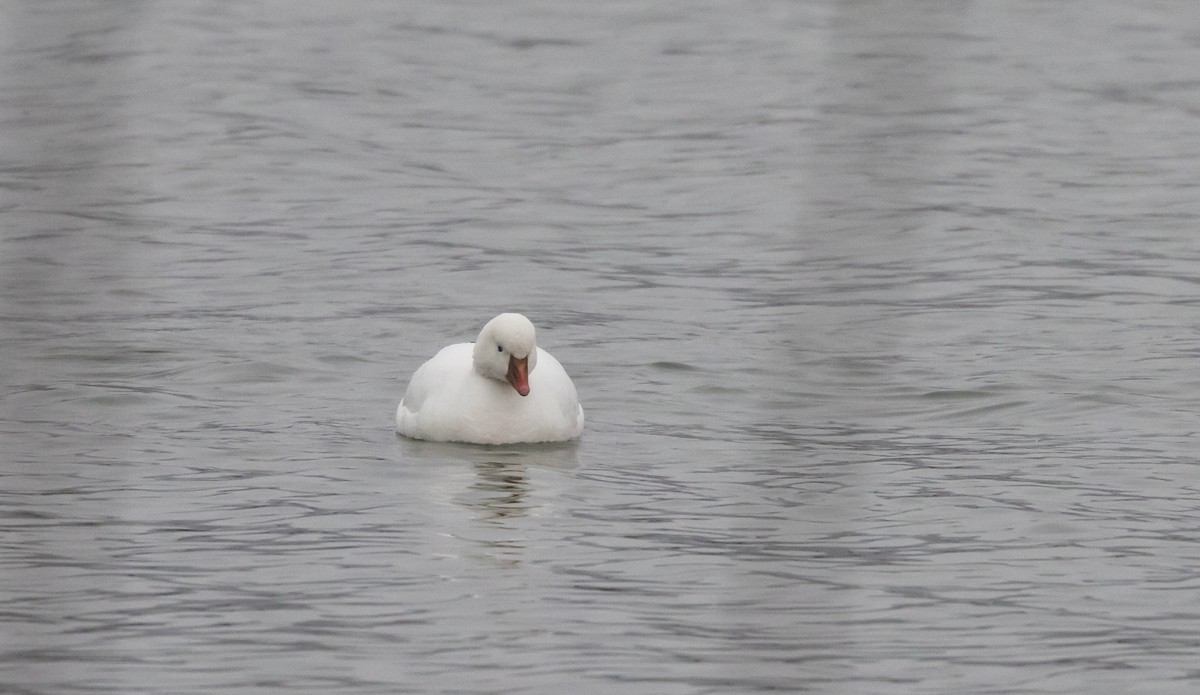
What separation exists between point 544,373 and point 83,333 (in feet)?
12.3

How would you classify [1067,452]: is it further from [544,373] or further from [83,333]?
[83,333]

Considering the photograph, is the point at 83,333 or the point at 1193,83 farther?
the point at 1193,83

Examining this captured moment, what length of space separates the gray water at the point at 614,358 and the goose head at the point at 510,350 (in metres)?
0.41

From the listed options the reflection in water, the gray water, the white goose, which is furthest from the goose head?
the reflection in water

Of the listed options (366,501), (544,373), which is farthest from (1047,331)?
(366,501)

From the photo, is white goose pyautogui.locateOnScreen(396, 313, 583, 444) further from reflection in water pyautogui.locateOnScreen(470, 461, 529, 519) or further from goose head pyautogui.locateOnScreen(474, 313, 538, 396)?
reflection in water pyautogui.locateOnScreen(470, 461, 529, 519)

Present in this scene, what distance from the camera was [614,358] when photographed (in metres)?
14.1

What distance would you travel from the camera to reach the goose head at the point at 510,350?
11812mm

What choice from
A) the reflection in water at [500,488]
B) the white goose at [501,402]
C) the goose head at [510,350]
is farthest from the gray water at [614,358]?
the goose head at [510,350]

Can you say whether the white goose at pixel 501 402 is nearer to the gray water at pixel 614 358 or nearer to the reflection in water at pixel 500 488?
the gray water at pixel 614 358

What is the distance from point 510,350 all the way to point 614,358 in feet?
7.79

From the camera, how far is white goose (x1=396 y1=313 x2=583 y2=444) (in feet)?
38.8

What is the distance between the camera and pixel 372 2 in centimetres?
2811

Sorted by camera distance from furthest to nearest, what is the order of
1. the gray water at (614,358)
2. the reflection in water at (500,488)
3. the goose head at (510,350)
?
the goose head at (510,350)
the reflection in water at (500,488)
the gray water at (614,358)
